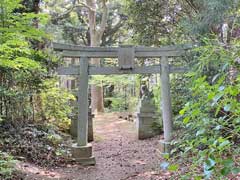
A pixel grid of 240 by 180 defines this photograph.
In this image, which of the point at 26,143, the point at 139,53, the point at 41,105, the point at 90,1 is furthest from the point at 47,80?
the point at 90,1

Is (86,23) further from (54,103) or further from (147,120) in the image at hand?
(54,103)

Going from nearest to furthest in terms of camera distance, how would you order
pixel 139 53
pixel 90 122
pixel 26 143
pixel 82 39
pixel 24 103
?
pixel 26 143
pixel 24 103
pixel 139 53
pixel 90 122
pixel 82 39

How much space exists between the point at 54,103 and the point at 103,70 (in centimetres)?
142

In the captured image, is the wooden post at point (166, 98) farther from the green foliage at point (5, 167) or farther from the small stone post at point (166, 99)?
the green foliage at point (5, 167)

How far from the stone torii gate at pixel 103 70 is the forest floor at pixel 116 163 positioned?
0.39 metres

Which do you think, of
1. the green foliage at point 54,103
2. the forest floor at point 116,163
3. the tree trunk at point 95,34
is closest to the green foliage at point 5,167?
the forest floor at point 116,163

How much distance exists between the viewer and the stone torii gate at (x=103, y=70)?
661 cm

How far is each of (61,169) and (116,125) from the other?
656 centimetres

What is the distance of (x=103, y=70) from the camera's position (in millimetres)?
6828

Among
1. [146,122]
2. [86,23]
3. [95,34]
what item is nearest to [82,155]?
[146,122]

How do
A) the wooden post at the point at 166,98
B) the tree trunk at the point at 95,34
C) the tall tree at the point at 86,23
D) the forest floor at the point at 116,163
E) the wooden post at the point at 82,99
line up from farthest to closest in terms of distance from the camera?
the tall tree at the point at 86,23, the tree trunk at the point at 95,34, the wooden post at the point at 166,98, the wooden post at the point at 82,99, the forest floor at the point at 116,163

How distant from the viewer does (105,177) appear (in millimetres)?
5789

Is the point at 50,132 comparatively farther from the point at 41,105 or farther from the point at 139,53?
the point at 139,53

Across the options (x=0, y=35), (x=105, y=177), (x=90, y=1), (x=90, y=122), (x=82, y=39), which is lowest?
(x=105, y=177)
